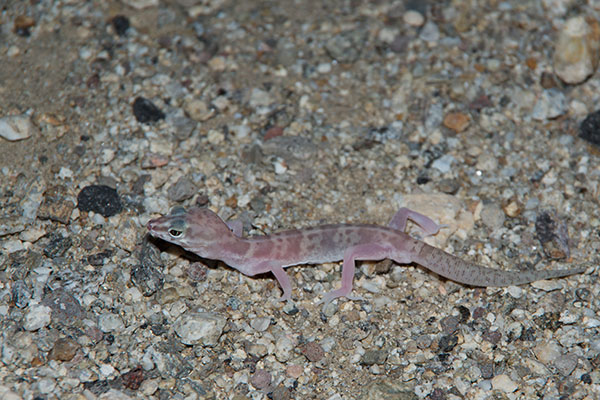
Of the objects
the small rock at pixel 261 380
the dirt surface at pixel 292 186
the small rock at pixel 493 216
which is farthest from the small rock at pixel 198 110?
the small rock at pixel 493 216

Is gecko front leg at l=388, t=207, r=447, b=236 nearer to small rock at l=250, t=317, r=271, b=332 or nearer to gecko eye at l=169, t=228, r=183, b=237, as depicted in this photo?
small rock at l=250, t=317, r=271, b=332

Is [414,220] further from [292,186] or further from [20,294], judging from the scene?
[20,294]

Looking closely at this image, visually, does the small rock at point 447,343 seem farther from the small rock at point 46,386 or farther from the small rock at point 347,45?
the small rock at point 347,45

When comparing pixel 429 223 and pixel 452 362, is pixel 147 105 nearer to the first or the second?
pixel 429 223

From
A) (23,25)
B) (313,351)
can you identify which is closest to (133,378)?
(313,351)

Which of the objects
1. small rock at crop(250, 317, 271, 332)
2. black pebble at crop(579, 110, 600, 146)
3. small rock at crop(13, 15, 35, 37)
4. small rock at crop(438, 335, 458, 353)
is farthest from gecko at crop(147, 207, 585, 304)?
small rock at crop(13, 15, 35, 37)
